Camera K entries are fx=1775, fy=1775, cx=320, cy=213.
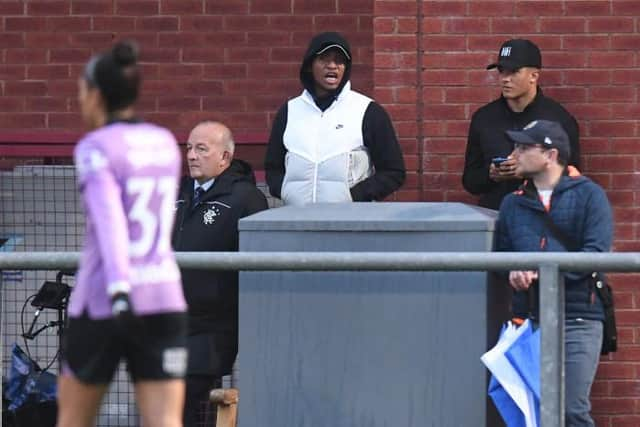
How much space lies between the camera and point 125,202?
19.2 ft

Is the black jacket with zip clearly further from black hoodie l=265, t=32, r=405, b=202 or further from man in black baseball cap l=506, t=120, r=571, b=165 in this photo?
man in black baseball cap l=506, t=120, r=571, b=165

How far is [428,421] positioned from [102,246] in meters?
2.11

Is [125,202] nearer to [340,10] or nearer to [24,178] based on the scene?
[24,178]

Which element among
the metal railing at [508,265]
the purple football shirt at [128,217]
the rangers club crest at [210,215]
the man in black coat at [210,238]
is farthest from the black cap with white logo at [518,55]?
the purple football shirt at [128,217]

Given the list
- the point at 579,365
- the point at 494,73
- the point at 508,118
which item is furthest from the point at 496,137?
the point at 579,365

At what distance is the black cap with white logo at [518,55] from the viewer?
28.6 ft

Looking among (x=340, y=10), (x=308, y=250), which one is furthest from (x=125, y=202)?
(x=340, y=10)

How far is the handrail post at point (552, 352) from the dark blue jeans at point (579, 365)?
0.20m

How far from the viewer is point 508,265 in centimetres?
698

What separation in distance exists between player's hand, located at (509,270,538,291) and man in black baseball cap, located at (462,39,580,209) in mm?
1498

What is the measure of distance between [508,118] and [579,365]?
71.0 inches

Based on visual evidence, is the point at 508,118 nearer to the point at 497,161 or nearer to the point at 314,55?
the point at 497,161

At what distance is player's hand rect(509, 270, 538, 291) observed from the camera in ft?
23.3

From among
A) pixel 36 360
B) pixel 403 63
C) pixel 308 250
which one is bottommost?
pixel 36 360
